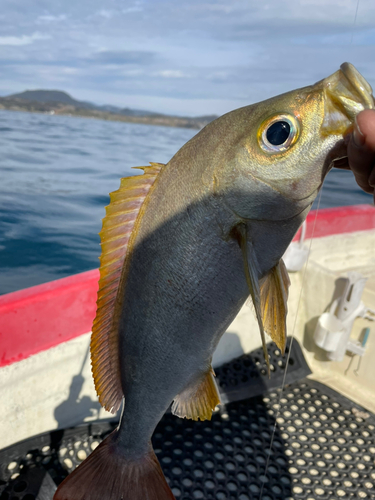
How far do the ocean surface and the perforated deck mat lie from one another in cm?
308

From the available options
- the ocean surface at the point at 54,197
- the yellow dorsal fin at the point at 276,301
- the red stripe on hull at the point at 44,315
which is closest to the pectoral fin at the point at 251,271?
the yellow dorsal fin at the point at 276,301

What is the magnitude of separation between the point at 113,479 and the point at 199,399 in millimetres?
416

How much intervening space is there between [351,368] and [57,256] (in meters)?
4.26

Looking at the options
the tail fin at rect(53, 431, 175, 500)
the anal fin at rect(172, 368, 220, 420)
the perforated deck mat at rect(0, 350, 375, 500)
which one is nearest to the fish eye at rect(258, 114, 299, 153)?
the anal fin at rect(172, 368, 220, 420)

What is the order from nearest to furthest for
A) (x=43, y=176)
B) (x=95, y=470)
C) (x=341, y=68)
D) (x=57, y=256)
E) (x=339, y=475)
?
(x=341, y=68) → (x=95, y=470) → (x=339, y=475) → (x=57, y=256) → (x=43, y=176)

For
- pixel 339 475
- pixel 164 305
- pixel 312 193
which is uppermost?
pixel 312 193

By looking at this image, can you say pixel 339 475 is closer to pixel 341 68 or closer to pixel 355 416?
pixel 355 416

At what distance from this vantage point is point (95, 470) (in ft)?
4.80

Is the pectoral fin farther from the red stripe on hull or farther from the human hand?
the red stripe on hull

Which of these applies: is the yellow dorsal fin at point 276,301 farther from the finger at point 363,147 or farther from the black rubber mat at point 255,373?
the black rubber mat at point 255,373

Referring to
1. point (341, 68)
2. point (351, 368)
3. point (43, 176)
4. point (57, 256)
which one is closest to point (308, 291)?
point (351, 368)

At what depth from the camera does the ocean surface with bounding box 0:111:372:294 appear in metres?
5.73

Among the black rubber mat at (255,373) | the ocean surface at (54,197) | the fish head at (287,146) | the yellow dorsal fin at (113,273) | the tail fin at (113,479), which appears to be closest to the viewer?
the fish head at (287,146)

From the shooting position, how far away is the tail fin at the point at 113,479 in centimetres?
141
